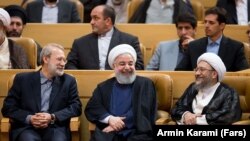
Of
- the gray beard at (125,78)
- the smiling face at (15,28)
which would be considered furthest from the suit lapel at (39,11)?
the gray beard at (125,78)

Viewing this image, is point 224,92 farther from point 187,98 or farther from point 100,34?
point 100,34

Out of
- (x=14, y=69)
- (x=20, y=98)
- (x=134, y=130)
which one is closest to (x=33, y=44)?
(x=14, y=69)

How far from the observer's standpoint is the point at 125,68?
6484mm

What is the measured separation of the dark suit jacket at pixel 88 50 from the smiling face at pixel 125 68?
42.8 inches

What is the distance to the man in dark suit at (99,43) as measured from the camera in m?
7.71

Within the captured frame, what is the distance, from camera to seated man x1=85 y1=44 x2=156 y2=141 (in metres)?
6.37

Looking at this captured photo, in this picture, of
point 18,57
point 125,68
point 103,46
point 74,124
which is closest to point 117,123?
point 74,124

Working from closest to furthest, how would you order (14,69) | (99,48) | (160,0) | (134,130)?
(134,130) < (14,69) < (99,48) < (160,0)

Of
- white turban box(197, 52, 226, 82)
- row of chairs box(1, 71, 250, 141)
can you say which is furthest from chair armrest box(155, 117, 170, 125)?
white turban box(197, 52, 226, 82)

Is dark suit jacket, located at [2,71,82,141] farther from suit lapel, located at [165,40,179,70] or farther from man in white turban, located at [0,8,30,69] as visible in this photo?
suit lapel, located at [165,40,179,70]

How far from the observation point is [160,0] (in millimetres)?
8734

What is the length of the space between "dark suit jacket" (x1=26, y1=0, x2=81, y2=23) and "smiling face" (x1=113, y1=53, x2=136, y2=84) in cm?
242

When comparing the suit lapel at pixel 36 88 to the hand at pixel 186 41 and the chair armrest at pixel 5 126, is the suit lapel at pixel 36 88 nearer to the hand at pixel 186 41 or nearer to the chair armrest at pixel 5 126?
the chair armrest at pixel 5 126

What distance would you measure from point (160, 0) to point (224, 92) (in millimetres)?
2518
